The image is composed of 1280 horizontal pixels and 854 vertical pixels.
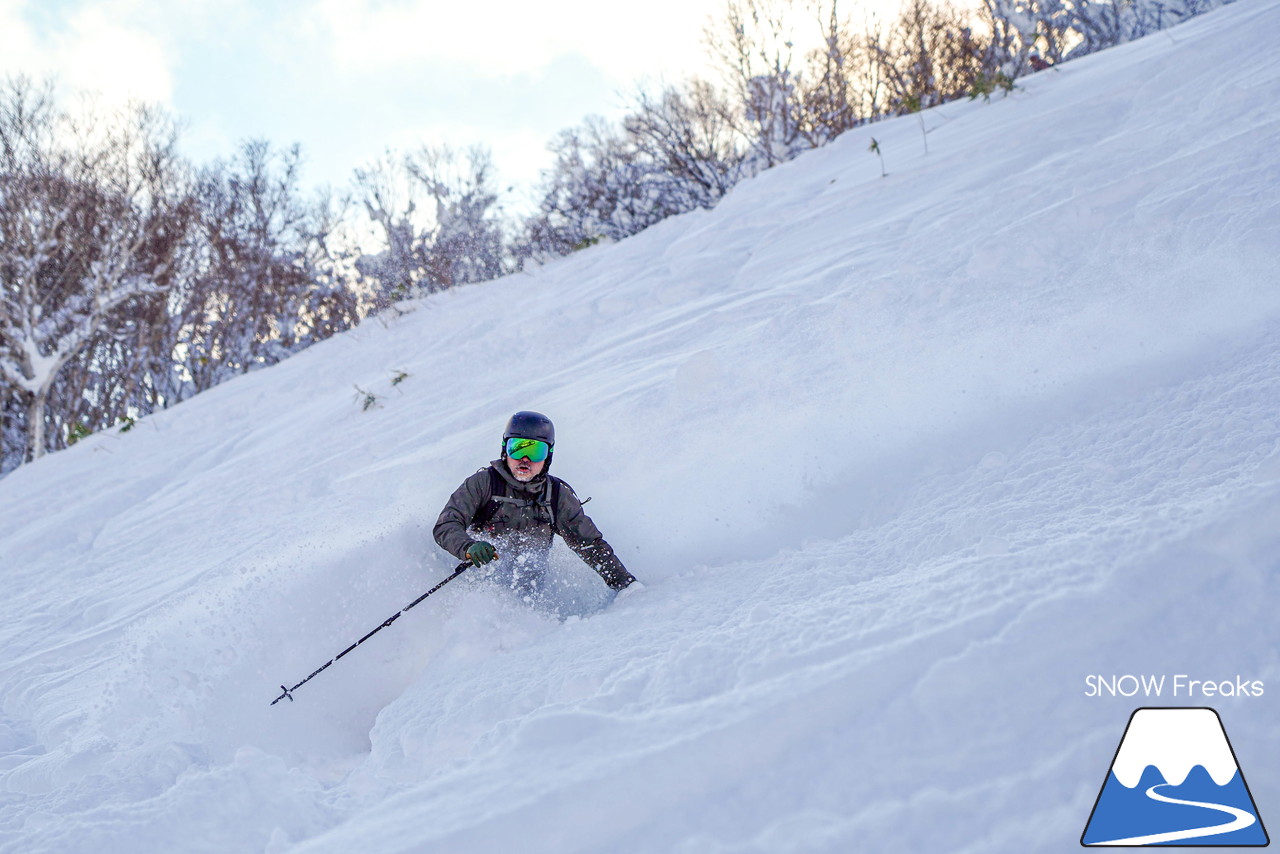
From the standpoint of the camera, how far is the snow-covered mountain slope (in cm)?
142

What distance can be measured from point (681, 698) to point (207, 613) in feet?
8.35

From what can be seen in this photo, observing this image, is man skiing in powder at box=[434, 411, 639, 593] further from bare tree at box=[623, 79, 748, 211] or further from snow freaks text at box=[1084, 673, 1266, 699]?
bare tree at box=[623, 79, 748, 211]

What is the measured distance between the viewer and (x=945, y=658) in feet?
5.03

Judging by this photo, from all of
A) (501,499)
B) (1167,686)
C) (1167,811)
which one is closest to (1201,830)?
(1167,811)

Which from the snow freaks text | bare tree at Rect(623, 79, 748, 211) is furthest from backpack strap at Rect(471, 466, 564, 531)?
bare tree at Rect(623, 79, 748, 211)

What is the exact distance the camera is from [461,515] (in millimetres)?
3324

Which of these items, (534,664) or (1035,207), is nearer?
(534,664)

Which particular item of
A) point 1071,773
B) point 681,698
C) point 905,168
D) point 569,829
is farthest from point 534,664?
point 905,168

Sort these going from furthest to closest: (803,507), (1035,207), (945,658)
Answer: (1035,207) → (803,507) → (945,658)

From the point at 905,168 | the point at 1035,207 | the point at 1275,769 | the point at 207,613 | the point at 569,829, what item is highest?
the point at 905,168

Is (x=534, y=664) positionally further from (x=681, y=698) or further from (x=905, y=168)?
(x=905, y=168)

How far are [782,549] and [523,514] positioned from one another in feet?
4.01

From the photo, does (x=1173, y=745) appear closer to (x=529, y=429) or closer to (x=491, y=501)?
(x=529, y=429)
